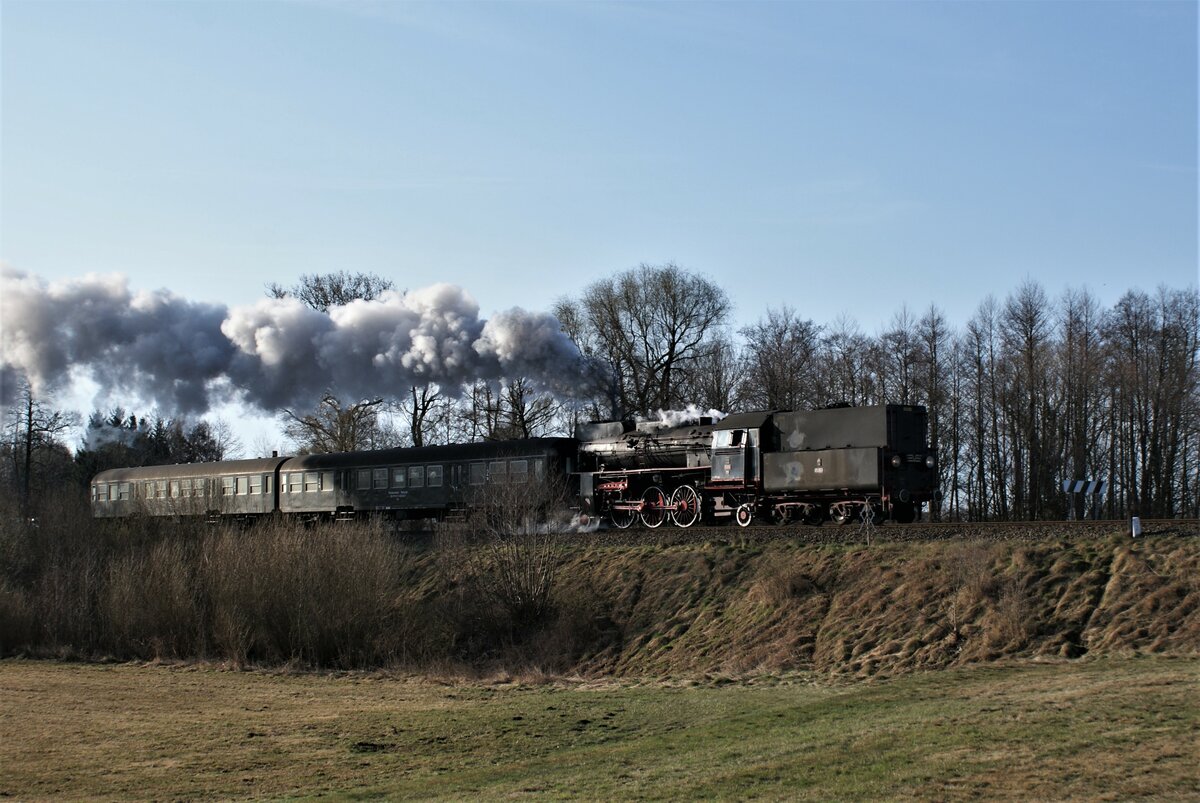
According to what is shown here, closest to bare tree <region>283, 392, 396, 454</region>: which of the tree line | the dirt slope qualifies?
the tree line

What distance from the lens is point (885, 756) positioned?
1398cm

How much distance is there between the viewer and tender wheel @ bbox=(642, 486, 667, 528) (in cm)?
3512

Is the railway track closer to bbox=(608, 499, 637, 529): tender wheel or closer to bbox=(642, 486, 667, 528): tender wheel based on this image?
bbox=(642, 486, 667, 528): tender wheel

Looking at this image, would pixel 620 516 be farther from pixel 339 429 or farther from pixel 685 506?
pixel 339 429

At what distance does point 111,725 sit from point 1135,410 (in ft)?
147

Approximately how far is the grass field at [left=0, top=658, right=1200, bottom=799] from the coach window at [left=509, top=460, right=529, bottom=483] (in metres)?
10.8

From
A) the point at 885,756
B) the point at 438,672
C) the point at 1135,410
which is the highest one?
the point at 1135,410

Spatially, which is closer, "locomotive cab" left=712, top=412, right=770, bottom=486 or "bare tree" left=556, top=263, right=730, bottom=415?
"locomotive cab" left=712, top=412, right=770, bottom=486

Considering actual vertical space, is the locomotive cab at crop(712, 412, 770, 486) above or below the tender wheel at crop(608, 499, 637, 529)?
above

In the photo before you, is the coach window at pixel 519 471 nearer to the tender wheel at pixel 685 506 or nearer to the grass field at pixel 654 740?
the tender wheel at pixel 685 506

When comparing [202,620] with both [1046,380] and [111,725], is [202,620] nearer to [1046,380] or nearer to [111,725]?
[111,725]

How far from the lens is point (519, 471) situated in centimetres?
3641

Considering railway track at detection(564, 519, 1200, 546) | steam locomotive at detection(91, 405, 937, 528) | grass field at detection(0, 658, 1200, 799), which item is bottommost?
grass field at detection(0, 658, 1200, 799)

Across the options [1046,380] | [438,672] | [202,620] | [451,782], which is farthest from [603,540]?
[1046,380]
